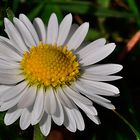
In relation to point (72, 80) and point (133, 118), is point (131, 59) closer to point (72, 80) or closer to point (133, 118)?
point (133, 118)

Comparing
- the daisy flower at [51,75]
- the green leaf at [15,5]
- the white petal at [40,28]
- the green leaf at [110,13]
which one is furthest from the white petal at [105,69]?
the green leaf at [110,13]

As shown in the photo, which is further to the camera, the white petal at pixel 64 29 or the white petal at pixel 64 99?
the white petal at pixel 64 29

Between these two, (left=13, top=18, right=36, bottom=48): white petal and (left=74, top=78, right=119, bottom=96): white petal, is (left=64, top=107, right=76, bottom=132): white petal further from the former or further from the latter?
(left=13, top=18, right=36, bottom=48): white petal

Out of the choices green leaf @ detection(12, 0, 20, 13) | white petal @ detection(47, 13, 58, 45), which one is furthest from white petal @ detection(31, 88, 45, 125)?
green leaf @ detection(12, 0, 20, 13)

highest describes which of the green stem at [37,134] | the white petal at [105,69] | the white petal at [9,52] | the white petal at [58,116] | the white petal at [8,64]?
the white petal at [9,52]

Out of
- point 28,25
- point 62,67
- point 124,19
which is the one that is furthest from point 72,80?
point 124,19

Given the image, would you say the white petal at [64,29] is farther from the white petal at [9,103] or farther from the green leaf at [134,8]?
the green leaf at [134,8]

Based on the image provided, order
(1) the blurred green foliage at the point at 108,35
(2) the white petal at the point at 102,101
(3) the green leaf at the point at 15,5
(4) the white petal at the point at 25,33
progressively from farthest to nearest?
(3) the green leaf at the point at 15,5
(1) the blurred green foliage at the point at 108,35
(4) the white petal at the point at 25,33
(2) the white petal at the point at 102,101
